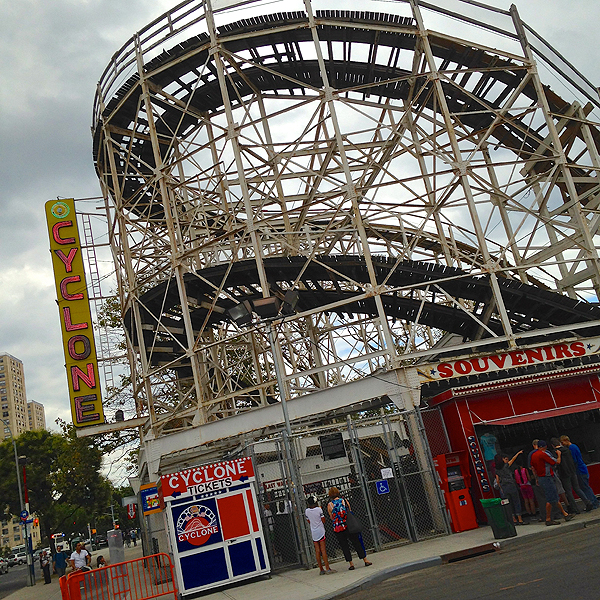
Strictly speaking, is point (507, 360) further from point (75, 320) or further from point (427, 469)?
point (75, 320)

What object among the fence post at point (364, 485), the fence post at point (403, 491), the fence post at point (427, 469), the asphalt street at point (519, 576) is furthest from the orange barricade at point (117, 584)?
the fence post at point (427, 469)

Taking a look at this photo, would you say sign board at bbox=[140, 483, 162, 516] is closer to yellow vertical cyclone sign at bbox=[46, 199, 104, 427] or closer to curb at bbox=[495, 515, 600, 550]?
yellow vertical cyclone sign at bbox=[46, 199, 104, 427]

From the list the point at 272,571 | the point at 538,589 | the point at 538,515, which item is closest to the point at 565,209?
the point at 538,515

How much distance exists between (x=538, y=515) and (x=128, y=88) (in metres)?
16.9

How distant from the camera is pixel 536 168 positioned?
833 inches

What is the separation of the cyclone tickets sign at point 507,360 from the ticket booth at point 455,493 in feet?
6.23

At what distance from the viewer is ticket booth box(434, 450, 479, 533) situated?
13.2m

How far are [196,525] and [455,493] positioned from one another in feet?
17.8

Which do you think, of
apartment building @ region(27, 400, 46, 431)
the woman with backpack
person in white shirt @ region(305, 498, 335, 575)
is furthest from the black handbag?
apartment building @ region(27, 400, 46, 431)

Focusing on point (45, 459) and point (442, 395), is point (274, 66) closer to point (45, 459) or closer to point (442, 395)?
point (442, 395)

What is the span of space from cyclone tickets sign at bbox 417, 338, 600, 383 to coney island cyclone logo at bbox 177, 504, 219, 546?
5594 millimetres

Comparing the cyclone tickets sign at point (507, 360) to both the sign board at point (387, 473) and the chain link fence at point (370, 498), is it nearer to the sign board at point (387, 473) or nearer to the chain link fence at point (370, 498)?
the chain link fence at point (370, 498)

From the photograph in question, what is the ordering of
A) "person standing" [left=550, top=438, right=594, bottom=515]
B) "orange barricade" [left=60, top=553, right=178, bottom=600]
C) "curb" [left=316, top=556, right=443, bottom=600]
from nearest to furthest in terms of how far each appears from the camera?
"curb" [left=316, top=556, right=443, bottom=600], "orange barricade" [left=60, top=553, right=178, bottom=600], "person standing" [left=550, top=438, right=594, bottom=515]

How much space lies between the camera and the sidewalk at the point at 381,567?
976cm
